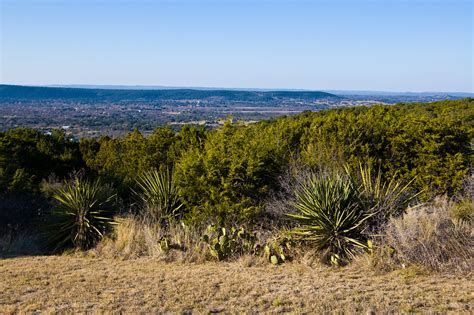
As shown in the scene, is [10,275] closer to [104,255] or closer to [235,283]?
[104,255]

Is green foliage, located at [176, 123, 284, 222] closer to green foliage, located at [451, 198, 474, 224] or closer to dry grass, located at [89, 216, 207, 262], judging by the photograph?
dry grass, located at [89, 216, 207, 262]

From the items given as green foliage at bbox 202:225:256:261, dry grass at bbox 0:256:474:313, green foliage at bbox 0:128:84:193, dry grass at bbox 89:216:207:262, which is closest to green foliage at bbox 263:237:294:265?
dry grass at bbox 0:256:474:313

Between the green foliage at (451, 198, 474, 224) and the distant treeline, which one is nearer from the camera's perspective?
the green foliage at (451, 198, 474, 224)

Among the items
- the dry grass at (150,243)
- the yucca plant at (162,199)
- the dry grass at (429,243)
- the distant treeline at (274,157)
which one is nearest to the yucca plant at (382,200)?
the dry grass at (429,243)

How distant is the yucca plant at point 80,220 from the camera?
36.6ft

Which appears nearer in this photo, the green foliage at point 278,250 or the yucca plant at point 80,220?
the green foliage at point 278,250

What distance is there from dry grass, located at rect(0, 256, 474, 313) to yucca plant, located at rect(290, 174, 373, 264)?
57 cm

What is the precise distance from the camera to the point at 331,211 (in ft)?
30.3

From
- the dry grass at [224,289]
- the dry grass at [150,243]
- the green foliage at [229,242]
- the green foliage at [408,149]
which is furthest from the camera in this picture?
the green foliage at [408,149]

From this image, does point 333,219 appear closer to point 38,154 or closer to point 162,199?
point 162,199

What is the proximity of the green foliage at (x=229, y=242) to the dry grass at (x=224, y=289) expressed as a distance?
1.17ft

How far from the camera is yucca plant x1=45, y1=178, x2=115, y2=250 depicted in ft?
36.6

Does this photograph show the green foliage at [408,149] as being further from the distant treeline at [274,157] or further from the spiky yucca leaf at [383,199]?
the spiky yucca leaf at [383,199]

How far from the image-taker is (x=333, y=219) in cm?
921
